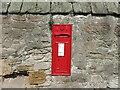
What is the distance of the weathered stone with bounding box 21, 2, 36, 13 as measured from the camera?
10.1 ft

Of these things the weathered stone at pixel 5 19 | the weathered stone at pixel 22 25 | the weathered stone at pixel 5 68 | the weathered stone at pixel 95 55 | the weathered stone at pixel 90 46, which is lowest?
the weathered stone at pixel 5 68

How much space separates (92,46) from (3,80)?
70.5 inches

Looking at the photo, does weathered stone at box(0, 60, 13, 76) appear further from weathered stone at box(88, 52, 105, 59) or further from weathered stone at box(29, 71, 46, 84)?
weathered stone at box(88, 52, 105, 59)

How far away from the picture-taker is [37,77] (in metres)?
3.34

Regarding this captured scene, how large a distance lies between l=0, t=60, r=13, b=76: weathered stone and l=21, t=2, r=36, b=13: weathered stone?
998 mm

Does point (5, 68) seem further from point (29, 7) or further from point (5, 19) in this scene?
point (29, 7)

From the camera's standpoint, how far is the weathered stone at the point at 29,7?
3.07 metres

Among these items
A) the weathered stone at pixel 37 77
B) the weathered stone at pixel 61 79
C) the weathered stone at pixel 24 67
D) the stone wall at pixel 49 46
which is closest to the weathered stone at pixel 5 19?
the stone wall at pixel 49 46

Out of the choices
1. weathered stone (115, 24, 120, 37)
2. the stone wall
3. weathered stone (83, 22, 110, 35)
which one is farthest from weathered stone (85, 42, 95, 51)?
weathered stone (115, 24, 120, 37)

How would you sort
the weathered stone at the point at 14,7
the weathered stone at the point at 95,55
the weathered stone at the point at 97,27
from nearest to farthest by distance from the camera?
the weathered stone at the point at 14,7 → the weathered stone at the point at 97,27 → the weathered stone at the point at 95,55

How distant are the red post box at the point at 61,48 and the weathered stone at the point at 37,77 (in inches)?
8.3

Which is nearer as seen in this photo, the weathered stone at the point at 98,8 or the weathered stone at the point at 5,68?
the weathered stone at the point at 98,8

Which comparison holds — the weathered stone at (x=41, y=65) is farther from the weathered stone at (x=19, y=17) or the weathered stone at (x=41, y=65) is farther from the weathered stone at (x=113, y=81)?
the weathered stone at (x=113, y=81)

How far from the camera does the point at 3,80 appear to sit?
11.0 feet
